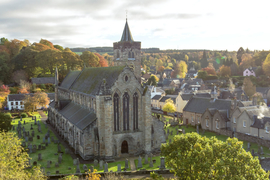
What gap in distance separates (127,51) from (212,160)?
84.6 ft

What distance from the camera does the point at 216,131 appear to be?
44188mm

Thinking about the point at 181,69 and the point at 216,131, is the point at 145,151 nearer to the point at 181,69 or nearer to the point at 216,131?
the point at 216,131

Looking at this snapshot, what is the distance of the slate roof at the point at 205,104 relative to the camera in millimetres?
46406

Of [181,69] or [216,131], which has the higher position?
[181,69]

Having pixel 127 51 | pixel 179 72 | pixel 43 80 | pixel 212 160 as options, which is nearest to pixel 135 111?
pixel 127 51

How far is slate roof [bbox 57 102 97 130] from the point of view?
31603 mm

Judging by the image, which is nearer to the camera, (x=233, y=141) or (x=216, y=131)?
(x=233, y=141)

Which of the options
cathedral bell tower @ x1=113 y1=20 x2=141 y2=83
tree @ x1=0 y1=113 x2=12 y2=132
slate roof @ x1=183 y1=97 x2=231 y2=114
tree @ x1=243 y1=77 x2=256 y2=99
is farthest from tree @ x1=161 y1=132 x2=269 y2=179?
tree @ x1=243 y1=77 x2=256 y2=99

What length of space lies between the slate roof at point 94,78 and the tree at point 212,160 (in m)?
15.2

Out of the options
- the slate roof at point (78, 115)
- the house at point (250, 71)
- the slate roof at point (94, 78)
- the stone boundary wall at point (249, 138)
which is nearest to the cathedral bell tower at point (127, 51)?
the slate roof at point (94, 78)

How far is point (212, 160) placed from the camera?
51.0 feet

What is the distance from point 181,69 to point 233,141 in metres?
146

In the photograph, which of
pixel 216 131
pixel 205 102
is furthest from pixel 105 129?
pixel 205 102

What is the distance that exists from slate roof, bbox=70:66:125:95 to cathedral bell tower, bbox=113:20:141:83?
3.85 metres
